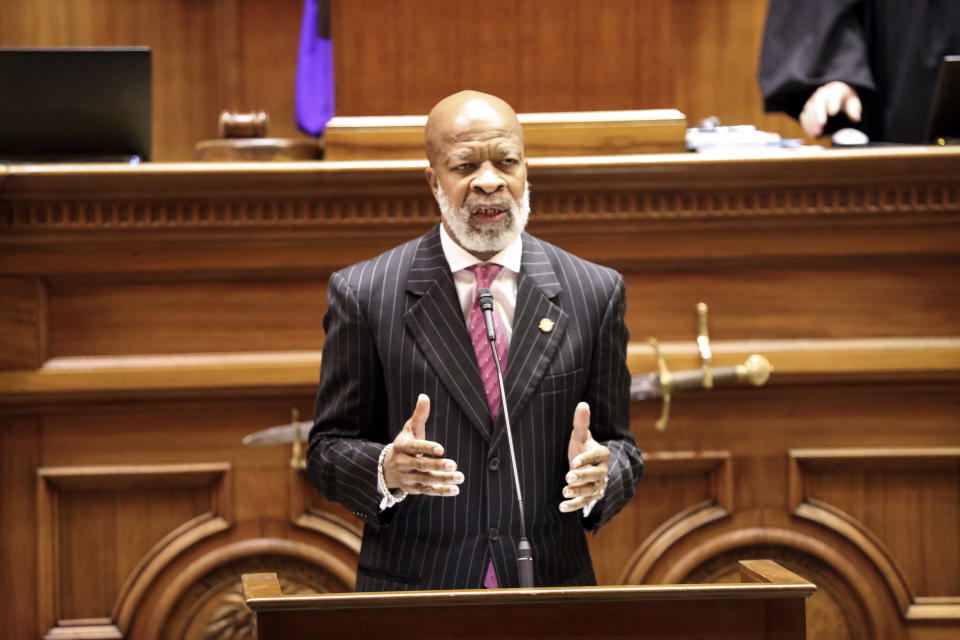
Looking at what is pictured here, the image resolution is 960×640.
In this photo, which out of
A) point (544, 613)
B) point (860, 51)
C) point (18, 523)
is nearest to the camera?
point (544, 613)

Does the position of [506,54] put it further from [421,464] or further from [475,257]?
[421,464]

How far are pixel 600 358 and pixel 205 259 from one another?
3.39 ft

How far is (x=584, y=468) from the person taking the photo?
1.69 metres

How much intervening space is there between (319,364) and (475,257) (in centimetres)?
72

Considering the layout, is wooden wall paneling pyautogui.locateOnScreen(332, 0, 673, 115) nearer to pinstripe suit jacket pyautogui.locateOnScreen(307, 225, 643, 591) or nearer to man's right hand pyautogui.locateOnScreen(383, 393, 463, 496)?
pinstripe suit jacket pyautogui.locateOnScreen(307, 225, 643, 591)

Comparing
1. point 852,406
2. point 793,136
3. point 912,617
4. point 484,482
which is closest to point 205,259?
point 484,482

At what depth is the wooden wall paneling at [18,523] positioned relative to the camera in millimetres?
2521

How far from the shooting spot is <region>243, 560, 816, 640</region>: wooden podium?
1420 mm

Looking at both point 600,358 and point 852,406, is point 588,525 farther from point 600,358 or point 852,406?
point 852,406

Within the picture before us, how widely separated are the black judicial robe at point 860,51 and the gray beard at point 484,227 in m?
1.52

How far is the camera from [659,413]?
2.63 m

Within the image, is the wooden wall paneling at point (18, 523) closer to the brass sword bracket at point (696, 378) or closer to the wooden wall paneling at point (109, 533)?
the wooden wall paneling at point (109, 533)

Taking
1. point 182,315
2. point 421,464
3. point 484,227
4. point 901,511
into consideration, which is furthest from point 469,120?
point 901,511

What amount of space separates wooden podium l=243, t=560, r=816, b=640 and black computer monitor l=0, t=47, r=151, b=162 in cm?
154
